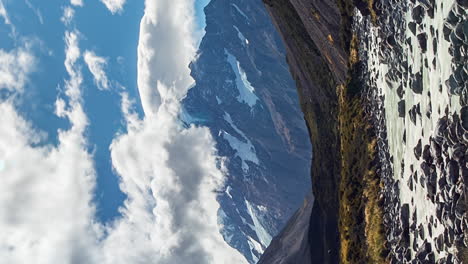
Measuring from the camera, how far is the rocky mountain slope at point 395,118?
35.2 feet

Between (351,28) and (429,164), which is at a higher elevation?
(351,28)

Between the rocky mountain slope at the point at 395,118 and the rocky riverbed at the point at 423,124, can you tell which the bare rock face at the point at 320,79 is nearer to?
the rocky mountain slope at the point at 395,118

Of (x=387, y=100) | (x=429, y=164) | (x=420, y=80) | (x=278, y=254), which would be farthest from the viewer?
(x=278, y=254)

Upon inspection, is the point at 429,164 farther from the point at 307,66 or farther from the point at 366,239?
the point at 307,66

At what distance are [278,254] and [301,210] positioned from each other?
7482mm

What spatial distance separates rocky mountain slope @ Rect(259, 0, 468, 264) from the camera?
10.7m

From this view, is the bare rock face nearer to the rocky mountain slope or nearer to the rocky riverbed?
the rocky mountain slope

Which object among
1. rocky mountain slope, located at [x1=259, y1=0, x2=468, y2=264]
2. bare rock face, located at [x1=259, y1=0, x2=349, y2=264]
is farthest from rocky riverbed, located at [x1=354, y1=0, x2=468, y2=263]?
bare rock face, located at [x1=259, y1=0, x2=349, y2=264]

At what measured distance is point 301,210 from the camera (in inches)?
2820

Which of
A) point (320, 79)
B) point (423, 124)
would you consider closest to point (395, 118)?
point (423, 124)

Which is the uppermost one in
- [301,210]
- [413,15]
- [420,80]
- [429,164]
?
[301,210]

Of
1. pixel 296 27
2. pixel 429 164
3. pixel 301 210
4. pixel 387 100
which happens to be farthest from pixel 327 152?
pixel 301 210

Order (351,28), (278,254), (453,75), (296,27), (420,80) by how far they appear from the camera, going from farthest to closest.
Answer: (278,254) < (296,27) < (351,28) < (420,80) < (453,75)

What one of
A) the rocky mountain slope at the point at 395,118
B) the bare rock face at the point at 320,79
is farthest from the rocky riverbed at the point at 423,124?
the bare rock face at the point at 320,79
